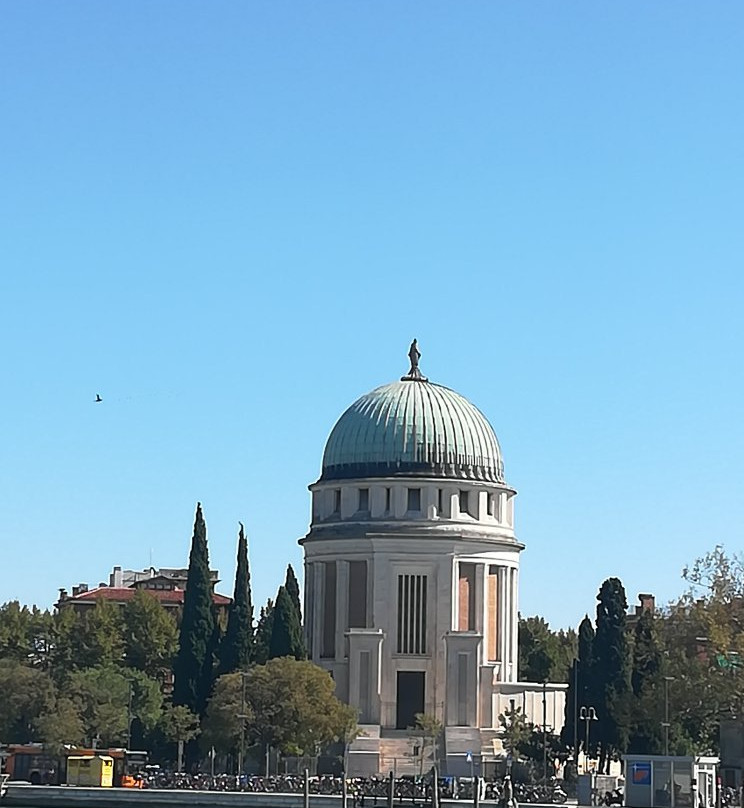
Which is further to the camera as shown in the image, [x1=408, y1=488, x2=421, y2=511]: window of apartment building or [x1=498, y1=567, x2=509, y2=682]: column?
[x1=498, y1=567, x2=509, y2=682]: column

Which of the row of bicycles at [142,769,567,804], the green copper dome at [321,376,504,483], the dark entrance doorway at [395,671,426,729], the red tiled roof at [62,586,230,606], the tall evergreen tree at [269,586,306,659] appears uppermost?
the green copper dome at [321,376,504,483]

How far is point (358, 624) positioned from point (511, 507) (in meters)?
10.5

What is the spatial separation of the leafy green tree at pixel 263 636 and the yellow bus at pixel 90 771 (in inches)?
488

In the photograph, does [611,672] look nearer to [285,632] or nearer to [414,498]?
[414,498]

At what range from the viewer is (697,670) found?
87.7 metres

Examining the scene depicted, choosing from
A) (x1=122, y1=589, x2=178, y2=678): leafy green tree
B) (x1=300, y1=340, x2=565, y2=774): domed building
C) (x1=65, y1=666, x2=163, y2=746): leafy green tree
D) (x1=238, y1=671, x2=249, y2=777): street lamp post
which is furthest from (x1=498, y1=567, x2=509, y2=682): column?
(x1=122, y1=589, x2=178, y2=678): leafy green tree

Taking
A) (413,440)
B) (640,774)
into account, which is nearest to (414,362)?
(413,440)

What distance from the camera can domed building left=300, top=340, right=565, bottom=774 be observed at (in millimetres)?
101875

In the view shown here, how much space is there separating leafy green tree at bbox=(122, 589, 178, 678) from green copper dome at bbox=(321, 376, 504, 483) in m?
14.5

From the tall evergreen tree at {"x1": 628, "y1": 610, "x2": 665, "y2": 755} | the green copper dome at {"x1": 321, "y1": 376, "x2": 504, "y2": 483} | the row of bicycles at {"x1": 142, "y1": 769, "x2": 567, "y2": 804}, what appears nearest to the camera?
the row of bicycles at {"x1": 142, "y1": 769, "x2": 567, "y2": 804}

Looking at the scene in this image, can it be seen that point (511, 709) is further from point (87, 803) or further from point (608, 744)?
point (87, 803)

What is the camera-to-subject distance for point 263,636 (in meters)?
107

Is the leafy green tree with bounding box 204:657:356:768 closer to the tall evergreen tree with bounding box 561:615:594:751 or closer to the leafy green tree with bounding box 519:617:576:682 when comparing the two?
the tall evergreen tree with bounding box 561:615:594:751

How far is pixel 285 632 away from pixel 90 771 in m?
13.7
